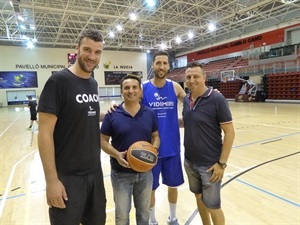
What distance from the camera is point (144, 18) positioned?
64.1 feet

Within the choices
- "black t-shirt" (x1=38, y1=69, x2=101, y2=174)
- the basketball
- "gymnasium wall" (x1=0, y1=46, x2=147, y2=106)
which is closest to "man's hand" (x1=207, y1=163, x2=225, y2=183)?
the basketball

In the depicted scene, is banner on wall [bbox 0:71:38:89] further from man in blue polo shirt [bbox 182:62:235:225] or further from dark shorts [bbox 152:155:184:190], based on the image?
man in blue polo shirt [bbox 182:62:235:225]

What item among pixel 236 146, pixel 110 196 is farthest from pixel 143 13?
pixel 110 196

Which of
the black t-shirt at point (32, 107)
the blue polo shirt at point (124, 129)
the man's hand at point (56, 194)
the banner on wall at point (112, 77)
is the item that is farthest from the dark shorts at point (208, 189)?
the banner on wall at point (112, 77)

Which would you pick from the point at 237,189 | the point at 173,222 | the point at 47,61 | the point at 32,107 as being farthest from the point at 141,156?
the point at 47,61

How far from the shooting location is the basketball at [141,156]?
197 cm

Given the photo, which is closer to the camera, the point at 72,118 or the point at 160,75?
the point at 72,118

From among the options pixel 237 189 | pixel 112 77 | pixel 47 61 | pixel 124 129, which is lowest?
pixel 237 189

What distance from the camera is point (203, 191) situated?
2205 mm

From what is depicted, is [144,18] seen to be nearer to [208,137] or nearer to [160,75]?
[160,75]

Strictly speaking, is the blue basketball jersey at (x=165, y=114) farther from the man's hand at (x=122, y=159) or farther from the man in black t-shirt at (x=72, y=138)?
the man in black t-shirt at (x=72, y=138)

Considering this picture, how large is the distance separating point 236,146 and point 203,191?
4284 millimetres

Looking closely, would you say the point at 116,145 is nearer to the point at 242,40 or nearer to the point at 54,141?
the point at 54,141

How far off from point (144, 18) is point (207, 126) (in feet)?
62.4
